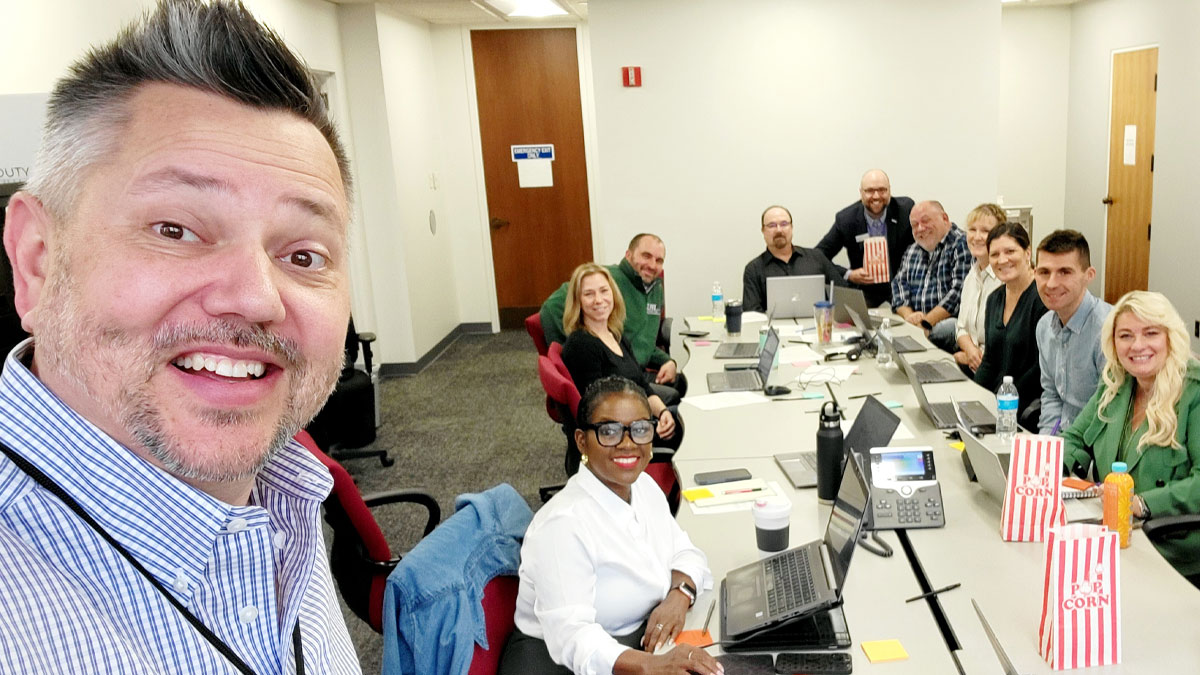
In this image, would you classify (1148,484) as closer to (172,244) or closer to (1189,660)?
(1189,660)

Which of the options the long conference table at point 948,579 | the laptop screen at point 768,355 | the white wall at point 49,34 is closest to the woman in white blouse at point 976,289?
the laptop screen at point 768,355

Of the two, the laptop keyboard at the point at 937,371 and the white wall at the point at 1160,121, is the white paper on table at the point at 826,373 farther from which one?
the white wall at the point at 1160,121

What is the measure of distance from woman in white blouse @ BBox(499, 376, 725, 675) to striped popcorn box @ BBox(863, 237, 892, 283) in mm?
4190

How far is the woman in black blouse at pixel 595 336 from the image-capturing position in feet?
13.5

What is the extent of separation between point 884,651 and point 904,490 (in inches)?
30.6

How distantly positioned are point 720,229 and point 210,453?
648 cm

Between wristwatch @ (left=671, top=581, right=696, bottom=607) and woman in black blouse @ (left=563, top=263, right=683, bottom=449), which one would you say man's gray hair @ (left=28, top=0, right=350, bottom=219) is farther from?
woman in black blouse @ (left=563, top=263, right=683, bottom=449)

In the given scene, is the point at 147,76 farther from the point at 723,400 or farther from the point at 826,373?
the point at 826,373

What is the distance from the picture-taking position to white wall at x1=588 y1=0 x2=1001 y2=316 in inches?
262

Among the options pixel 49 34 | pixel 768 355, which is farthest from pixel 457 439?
pixel 49 34

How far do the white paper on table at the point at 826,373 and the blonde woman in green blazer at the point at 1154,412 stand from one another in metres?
1.40

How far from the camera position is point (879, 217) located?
21.1 ft

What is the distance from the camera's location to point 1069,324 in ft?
11.7

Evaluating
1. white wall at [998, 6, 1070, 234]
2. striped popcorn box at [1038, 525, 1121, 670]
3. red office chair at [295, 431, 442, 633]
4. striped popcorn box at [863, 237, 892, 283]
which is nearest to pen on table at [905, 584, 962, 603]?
striped popcorn box at [1038, 525, 1121, 670]
